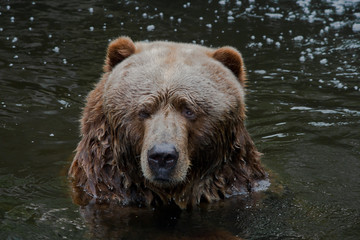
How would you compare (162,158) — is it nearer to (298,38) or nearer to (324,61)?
(324,61)

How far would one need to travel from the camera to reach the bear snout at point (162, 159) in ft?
15.1

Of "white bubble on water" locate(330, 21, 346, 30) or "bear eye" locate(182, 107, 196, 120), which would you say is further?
"white bubble on water" locate(330, 21, 346, 30)

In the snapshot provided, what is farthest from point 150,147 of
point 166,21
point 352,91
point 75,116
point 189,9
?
point 189,9

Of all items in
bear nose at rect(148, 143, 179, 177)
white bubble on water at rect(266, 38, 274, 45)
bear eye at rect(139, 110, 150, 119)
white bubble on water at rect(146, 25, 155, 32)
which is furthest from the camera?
white bubble on water at rect(146, 25, 155, 32)

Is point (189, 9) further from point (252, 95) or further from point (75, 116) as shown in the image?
point (75, 116)

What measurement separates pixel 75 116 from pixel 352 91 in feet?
13.8

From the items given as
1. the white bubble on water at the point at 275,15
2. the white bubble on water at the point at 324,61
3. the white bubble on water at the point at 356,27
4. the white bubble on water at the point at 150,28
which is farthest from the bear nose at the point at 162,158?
the white bubble on water at the point at 275,15

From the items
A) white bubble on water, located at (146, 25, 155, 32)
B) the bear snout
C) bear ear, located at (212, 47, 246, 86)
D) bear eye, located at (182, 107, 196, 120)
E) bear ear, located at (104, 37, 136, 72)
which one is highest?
bear ear, located at (104, 37, 136, 72)

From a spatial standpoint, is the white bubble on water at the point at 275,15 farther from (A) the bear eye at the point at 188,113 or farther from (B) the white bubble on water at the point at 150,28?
(A) the bear eye at the point at 188,113

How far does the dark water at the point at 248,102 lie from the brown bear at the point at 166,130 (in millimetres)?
215

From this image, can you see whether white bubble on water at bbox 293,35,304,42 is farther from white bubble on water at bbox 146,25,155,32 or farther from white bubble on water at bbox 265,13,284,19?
white bubble on water at bbox 146,25,155,32

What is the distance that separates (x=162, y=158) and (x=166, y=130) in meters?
0.25

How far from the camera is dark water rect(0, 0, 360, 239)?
5359 mm

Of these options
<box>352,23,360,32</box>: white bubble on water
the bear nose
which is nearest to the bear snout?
the bear nose
